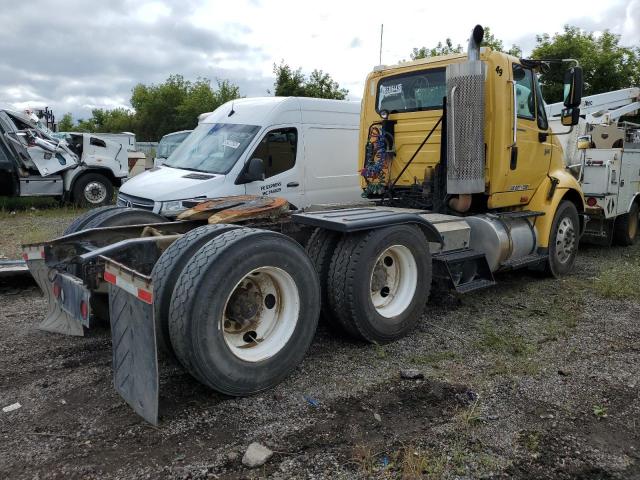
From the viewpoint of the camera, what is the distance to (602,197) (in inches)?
330

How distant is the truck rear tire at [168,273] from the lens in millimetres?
3449

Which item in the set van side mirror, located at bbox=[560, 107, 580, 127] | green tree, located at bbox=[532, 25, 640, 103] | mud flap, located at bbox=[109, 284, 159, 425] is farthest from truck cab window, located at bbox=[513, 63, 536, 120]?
green tree, located at bbox=[532, 25, 640, 103]

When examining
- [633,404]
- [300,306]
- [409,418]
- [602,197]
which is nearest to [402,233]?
[300,306]

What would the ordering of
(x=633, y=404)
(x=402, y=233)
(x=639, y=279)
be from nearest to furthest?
(x=633, y=404) → (x=402, y=233) → (x=639, y=279)

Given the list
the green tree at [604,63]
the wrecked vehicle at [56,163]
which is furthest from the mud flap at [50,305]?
the green tree at [604,63]

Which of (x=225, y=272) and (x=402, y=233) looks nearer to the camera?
(x=225, y=272)

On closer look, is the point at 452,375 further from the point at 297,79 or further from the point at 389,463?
the point at 297,79

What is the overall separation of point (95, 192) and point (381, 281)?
1204cm

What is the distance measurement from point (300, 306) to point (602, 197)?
6.61m

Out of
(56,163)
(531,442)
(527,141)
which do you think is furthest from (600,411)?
(56,163)

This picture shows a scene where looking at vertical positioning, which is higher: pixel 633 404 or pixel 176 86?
pixel 176 86

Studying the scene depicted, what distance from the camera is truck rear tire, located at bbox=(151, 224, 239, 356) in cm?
345

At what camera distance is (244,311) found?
371 centimetres

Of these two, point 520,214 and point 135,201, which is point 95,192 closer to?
point 135,201
